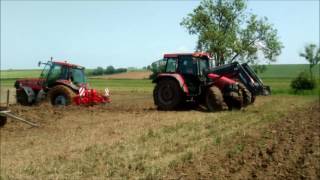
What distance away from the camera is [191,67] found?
20375mm

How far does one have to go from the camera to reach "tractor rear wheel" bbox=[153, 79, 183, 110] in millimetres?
20297

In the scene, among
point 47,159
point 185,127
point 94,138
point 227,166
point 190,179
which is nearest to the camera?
point 190,179

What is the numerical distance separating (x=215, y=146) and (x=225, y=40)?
32453 mm

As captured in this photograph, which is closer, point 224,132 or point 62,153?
point 62,153

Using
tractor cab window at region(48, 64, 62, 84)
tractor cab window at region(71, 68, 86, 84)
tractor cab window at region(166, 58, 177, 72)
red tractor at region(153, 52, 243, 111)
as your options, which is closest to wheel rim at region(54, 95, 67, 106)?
tractor cab window at region(48, 64, 62, 84)

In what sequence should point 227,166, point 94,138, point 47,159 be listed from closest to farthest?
point 227,166 → point 47,159 → point 94,138

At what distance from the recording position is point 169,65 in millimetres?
20719

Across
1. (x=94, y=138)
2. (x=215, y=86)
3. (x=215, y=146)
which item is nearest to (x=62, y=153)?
(x=94, y=138)

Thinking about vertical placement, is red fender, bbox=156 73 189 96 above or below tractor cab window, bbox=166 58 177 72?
below

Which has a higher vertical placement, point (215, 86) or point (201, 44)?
point (201, 44)

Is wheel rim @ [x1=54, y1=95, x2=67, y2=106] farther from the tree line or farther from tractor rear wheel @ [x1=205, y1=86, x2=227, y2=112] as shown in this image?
the tree line

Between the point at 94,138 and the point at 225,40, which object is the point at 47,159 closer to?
the point at 94,138

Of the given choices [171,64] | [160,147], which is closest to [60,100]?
[171,64]

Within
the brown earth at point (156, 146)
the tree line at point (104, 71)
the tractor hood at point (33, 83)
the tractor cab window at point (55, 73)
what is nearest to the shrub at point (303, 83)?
the tractor cab window at point (55, 73)
